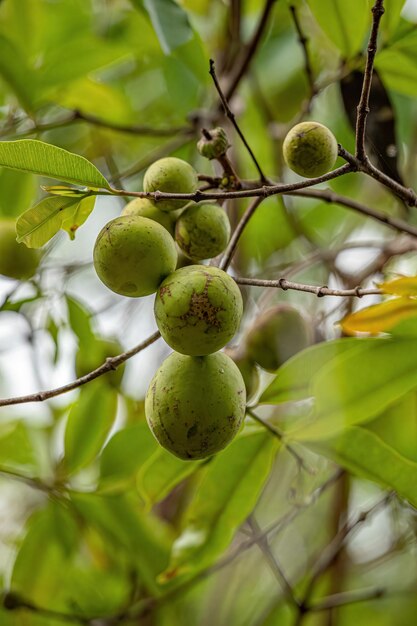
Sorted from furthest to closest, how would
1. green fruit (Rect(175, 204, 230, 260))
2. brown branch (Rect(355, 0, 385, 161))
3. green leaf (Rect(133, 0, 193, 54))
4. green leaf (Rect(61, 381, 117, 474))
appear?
1. green leaf (Rect(61, 381, 117, 474))
2. green leaf (Rect(133, 0, 193, 54))
3. green fruit (Rect(175, 204, 230, 260))
4. brown branch (Rect(355, 0, 385, 161))

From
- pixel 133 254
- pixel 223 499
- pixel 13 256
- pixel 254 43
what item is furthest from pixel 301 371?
pixel 254 43

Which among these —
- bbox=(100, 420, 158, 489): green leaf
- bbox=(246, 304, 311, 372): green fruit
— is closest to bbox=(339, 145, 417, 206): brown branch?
bbox=(246, 304, 311, 372): green fruit

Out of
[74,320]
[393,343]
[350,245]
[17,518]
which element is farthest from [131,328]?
[393,343]

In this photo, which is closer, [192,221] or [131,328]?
[192,221]

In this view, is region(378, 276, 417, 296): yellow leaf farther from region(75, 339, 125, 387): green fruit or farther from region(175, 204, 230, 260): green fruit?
region(75, 339, 125, 387): green fruit

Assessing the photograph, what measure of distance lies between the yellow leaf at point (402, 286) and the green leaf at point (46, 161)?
1.01 feet

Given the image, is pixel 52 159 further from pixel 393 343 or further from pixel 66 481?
pixel 66 481

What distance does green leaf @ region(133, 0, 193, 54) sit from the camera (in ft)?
2.93

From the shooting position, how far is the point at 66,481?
1.01 metres

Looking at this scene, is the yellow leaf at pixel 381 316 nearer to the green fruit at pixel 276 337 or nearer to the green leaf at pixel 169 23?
the green fruit at pixel 276 337

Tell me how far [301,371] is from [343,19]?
0.46 m

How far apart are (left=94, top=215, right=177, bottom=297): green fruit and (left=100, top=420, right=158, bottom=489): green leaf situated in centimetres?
34

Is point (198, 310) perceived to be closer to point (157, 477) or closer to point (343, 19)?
point (157, 477)

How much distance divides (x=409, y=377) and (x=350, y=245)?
528mm
